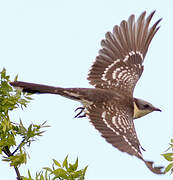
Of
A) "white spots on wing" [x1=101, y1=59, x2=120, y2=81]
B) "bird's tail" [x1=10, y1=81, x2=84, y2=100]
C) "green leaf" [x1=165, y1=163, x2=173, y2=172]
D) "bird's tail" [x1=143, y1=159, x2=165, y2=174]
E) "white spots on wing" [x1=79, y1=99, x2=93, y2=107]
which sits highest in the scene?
"white spots on wing" [x1=101, y1=59, x2=120, y2=81]

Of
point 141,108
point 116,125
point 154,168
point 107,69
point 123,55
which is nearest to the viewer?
point 154,168

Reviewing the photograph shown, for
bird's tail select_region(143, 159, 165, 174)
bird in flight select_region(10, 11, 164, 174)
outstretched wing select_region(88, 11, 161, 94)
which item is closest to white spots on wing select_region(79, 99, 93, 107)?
bird in flight select_region(10, 11, 164, 174)

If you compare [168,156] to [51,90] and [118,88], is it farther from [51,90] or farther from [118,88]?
[118,88]

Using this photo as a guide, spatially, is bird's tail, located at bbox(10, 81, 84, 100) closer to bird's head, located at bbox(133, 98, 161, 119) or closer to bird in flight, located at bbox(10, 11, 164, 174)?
bird in flight, located at bbox(10, 11, 164, 174)

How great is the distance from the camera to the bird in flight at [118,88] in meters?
5.17

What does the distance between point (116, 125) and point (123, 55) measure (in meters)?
2.07

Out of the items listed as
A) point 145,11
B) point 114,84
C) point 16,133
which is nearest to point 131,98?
point 114,84

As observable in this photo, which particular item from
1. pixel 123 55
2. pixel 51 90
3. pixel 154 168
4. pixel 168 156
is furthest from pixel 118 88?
pixel 168 156

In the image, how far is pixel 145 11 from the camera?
7.03 meters

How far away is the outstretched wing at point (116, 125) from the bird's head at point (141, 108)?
459 millimetres

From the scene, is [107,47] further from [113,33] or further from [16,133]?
[16,133]

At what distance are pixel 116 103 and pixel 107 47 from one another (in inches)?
53.6

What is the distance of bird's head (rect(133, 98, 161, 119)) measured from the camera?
6.43 m

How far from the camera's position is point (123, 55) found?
285 inches
